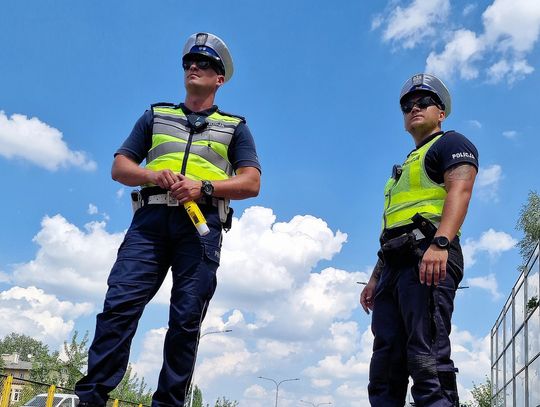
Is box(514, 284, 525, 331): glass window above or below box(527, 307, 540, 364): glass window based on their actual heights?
above

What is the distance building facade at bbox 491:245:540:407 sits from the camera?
1731 centimetres

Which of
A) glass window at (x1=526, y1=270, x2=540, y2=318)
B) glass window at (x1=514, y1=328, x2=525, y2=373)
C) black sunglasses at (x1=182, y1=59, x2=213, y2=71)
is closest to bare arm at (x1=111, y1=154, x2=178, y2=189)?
black sunglasses at (x1=182, y1=59, x2=213, y2=71)

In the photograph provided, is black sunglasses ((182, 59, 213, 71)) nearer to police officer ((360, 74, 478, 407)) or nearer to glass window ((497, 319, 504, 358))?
police officer ((360, 74, 478, 407))

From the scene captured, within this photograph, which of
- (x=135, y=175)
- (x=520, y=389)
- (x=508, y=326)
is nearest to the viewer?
(x=135, y=175)

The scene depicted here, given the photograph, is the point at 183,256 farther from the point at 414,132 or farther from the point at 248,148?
the point at 414,132

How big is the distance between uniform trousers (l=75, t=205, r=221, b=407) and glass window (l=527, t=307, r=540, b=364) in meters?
15.7

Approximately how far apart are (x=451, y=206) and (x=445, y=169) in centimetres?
27

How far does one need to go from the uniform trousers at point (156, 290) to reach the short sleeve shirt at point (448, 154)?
134 cm

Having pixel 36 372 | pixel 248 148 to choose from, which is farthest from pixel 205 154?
pixel 36 372

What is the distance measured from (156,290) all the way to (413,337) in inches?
56.6

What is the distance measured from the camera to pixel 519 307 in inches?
815

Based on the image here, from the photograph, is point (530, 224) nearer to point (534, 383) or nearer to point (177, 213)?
point (534, 383)

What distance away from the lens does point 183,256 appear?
11.2ft

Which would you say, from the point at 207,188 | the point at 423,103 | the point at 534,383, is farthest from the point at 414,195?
the point at 534,383
